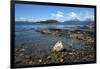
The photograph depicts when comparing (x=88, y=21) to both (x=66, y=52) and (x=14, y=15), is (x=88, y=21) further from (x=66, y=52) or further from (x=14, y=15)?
(x=14, y=15)

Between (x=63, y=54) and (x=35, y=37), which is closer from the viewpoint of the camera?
(x=35, y=37)

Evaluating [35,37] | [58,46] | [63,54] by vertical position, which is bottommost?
[63,54]

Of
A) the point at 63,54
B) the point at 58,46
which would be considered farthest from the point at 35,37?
the point at 63,54

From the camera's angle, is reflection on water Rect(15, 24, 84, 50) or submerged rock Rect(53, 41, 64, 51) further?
submerged rock Rect(53, 41, 64, 51)

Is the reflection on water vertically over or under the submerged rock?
over

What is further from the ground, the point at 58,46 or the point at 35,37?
the point at 35,37

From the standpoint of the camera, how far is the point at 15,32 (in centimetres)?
225

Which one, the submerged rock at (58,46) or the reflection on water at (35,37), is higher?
the reflection on water at (35,37)

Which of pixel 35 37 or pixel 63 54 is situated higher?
pixel 35 37

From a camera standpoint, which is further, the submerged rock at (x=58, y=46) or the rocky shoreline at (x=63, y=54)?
the submerged rock at (x=58, y=46)

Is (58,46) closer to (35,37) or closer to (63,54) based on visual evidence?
(63,54)

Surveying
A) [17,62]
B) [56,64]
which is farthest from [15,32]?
[56,64]

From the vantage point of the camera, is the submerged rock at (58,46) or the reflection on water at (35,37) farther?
the submerged rock at (58,46)

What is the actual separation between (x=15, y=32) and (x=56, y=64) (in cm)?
67
